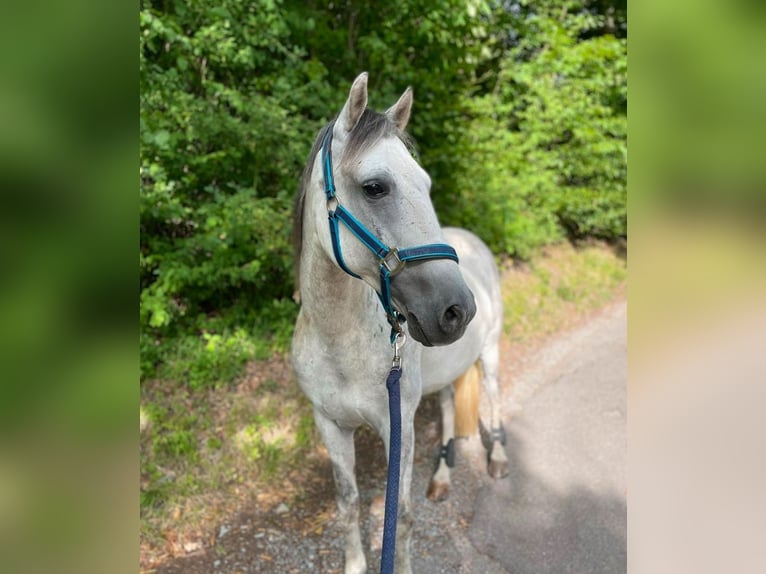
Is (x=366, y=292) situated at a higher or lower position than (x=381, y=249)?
lower

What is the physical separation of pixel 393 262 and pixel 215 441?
2643 millimetres

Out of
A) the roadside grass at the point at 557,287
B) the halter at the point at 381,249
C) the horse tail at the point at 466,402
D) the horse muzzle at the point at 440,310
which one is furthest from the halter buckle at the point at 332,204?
the roadside grass at the point at 557,287

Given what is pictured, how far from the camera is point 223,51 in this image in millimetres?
3939

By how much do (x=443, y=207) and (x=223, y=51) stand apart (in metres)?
3.70

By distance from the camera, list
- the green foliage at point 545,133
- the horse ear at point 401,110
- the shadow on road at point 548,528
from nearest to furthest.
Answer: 1. the horse ear at point 401,110
2. the shadow on road at point 548,528
3. the green foliage at point 545,133

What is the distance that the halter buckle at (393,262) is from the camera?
5.00 feet

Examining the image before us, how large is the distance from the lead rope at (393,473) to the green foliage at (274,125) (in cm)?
256

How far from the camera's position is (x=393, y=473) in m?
1.63

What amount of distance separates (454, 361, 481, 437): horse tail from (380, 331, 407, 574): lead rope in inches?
81.2

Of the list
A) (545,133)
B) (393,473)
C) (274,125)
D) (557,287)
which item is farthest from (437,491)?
(545,133)

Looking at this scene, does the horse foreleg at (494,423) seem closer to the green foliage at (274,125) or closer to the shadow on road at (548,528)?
the shadow on road at (548,528)

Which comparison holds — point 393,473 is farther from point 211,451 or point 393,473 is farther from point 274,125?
point 274,125
